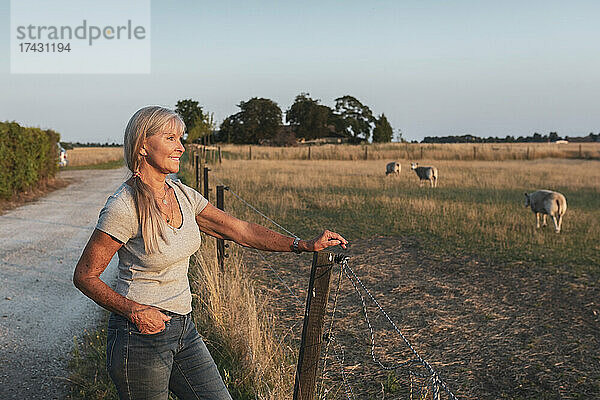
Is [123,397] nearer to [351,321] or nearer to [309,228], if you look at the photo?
[351,321]

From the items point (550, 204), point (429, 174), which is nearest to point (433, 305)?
point (550, 204)

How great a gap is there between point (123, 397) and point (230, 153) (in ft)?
174

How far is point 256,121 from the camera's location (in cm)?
8800

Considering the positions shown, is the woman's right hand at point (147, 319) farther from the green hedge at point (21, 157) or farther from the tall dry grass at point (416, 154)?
the tall dry grass at point (416, 154)

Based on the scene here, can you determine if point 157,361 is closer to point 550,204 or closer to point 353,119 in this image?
point 550,204

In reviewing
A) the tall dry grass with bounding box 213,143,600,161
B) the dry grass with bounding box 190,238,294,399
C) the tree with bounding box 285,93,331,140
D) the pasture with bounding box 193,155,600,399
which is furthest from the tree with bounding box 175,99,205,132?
the dry grass with bounding box 190,238,294,399

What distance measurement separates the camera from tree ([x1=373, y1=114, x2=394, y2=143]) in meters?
83.6

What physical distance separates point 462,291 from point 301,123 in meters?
82.7

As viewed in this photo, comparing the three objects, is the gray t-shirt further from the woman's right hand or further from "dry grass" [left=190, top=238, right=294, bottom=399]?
"dry grass" [left=190, top=238, right=294, bottom=399]

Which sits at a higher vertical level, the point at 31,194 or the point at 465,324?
the point at 31,194

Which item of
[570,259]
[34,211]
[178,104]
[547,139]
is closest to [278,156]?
[178,104]

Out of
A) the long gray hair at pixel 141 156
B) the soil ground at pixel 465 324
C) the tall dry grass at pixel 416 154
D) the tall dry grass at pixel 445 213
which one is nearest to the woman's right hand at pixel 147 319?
the long gray hair at pixel 141 156

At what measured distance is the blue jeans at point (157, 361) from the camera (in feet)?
8.29

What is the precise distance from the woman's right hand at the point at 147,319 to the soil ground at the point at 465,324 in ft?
8.05
